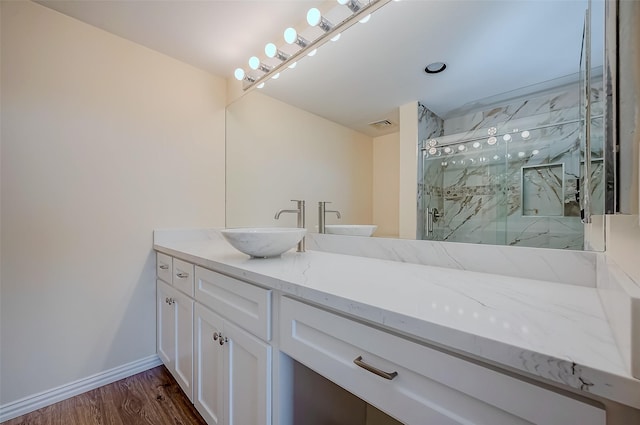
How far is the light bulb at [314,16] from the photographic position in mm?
1357

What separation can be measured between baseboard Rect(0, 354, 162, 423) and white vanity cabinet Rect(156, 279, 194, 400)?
128 millimetres

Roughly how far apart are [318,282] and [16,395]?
177cm

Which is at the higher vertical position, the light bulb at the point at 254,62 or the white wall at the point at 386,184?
the light bulb at the point at 254,62

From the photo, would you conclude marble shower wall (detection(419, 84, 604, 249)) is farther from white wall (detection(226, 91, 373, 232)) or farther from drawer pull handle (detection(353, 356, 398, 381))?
drawer pull handle (detection(353, 356, 398, 381))

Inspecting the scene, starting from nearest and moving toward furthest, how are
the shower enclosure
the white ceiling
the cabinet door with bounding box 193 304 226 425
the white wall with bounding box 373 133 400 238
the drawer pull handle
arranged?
the drawer pull handle
the shower enclosure
the white ceiling
the cabinet door with bounding box 193 304 226 425
the white wall with bounding box 373 133 400 238

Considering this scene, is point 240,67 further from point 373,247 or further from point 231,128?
point 373,247

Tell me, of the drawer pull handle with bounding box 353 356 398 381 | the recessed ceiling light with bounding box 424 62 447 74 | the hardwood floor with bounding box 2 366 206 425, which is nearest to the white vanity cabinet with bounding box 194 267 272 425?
the hardwood floor with bounding box 2 366 206 425

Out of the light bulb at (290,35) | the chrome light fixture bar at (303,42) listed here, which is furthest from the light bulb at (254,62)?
the light bulb at (290,35)

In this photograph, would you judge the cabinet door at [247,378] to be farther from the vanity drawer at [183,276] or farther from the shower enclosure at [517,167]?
the shower enclosure at [517,167]

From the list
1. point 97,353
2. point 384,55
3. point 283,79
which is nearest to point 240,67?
point 283,79

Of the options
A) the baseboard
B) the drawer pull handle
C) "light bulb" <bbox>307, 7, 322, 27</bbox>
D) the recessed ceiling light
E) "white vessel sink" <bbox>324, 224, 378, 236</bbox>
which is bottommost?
the baseboard

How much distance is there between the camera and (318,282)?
783 millimetres

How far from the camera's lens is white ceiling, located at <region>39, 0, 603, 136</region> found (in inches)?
35.0

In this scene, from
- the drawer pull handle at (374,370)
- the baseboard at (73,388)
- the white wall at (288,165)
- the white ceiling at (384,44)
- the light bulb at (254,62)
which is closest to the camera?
the drawer pull handle at (374,370)
